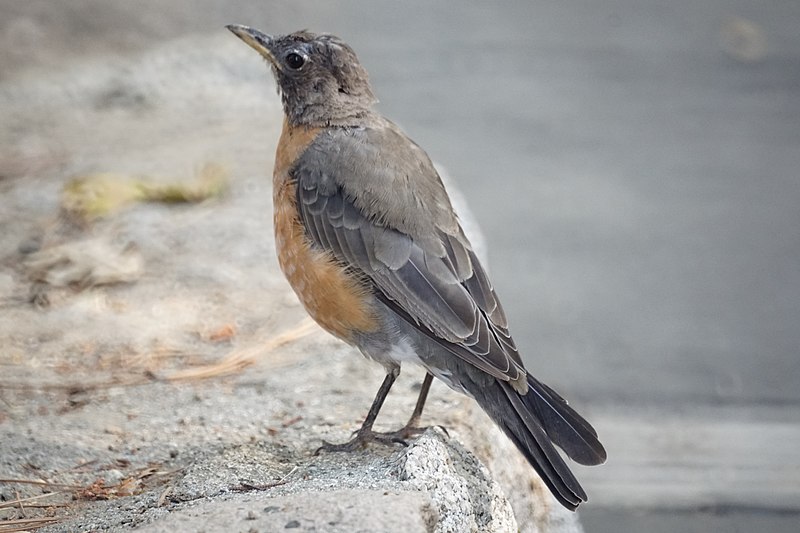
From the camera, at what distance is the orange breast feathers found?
4.06 metres

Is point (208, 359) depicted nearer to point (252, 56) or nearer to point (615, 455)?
point (615, 455)

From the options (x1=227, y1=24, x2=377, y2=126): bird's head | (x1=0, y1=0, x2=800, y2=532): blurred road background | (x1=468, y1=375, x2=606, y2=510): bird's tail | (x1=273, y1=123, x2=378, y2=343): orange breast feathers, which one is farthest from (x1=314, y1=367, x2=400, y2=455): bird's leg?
(x1=0, y1=0, x2=800, y2=532): blurred road background

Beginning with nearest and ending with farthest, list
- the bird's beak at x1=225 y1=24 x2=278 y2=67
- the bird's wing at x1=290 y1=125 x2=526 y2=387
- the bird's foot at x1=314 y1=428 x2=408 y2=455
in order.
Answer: the bird's wing at x1=290 y1=125 x2=526 y2=387, the bird's foot at x1=314 y1=428 x2=408 y2=455, the bird's beak at x1=225 y1=24 x2=278 y2=67

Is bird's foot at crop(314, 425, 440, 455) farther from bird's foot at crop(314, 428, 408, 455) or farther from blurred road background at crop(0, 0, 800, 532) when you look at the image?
blurred road background at crop(0, 0, 800, 532)

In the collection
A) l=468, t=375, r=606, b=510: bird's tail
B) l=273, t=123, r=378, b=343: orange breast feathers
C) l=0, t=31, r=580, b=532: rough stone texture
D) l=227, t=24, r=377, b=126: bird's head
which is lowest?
l=0, t=31, r=580, b=532: rough stone texture

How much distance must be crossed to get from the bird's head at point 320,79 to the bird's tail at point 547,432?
1374 mm

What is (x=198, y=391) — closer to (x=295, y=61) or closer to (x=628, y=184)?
(x=295, y=61)

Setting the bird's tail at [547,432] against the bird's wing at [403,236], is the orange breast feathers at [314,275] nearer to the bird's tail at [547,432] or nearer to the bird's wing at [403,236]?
the bird's wing at [403,236]

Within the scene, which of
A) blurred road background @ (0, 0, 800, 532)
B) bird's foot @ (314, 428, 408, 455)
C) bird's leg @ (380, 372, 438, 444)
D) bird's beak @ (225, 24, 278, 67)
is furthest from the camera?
blurred road background @ (0, 0, 800, 532)

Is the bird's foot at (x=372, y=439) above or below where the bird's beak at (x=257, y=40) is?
below

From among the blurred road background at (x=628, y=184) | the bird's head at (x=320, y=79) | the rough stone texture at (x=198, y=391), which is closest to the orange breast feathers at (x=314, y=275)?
the bird's head at (x=320, y=79)

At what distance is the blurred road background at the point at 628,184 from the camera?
655 cm

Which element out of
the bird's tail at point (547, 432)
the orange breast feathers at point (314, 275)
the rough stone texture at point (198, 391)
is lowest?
the rough stone texture at point (198, 391)

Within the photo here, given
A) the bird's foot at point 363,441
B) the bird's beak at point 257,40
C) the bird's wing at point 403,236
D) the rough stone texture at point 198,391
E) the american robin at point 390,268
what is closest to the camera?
the rough stone texture at point 198,391
